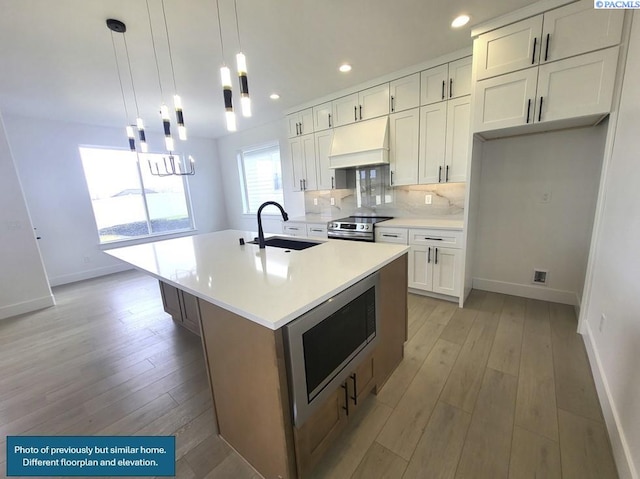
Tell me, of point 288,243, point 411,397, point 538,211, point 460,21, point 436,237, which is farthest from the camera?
point 436,237

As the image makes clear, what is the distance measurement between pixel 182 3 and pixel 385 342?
2735mm

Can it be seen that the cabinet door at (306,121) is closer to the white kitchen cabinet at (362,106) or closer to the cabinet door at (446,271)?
the white kitchen cabinet at (362,106)

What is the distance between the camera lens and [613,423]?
1326 mm

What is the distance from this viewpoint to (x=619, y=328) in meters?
1.46

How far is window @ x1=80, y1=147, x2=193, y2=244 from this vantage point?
15.2ft

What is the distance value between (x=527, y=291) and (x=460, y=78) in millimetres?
2434

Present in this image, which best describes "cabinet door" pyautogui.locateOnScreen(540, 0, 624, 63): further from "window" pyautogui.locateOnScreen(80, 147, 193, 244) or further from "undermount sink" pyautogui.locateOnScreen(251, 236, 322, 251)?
"window" pyautogui.locateOnScreen(80, 147, 193, 244)

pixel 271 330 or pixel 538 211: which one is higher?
pixel 538 211

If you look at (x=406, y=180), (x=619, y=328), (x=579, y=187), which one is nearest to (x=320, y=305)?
(x=619, y=328)

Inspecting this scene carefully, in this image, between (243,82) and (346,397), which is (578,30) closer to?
(243,82)

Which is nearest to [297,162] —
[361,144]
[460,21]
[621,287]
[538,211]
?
[361,144]

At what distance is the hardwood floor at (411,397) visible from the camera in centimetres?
129

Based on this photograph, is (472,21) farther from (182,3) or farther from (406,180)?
(182,3)

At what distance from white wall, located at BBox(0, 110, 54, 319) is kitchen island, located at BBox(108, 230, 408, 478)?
276 centimetres
